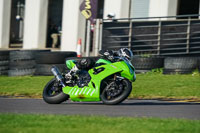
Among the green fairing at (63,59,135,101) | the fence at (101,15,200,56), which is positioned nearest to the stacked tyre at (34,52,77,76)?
the fence at (101,15,200,56)

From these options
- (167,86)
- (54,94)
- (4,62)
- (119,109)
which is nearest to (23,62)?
(4,62)

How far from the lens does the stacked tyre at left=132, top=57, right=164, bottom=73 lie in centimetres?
1549

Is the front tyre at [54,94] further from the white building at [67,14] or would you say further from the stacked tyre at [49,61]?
the white building at [67,14]

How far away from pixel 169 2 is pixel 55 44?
8004 millimetres

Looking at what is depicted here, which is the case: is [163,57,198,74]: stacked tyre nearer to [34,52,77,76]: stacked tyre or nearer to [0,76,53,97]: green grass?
[34,52,77,76]: stacked tyre

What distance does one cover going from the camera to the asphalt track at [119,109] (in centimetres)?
877

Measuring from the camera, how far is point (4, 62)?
17.3 metres

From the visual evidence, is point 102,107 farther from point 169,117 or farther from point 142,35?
point 142,35

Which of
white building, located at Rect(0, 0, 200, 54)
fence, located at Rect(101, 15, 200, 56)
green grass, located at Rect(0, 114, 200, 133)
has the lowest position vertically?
A: green grass, located at Rect(0, 114, 200, 133)

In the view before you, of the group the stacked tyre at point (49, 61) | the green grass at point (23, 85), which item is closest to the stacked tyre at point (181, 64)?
the stacked tyre at point (49, 61)

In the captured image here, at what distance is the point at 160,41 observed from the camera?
17688 mm

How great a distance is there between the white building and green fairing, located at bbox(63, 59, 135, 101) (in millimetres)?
10455

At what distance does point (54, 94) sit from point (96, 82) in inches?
42.7

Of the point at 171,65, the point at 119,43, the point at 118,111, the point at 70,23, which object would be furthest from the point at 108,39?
the point at 118,111
